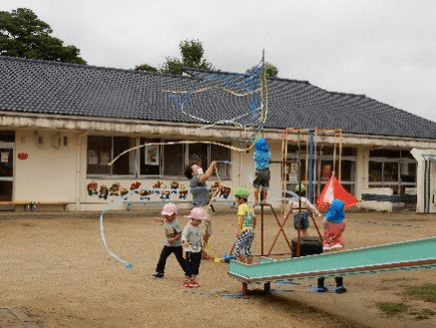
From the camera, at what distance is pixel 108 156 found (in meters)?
23.7

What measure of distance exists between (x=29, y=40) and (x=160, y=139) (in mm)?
27235

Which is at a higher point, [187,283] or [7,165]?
[7,165]

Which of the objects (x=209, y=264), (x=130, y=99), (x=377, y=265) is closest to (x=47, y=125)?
(x=130, y=99)

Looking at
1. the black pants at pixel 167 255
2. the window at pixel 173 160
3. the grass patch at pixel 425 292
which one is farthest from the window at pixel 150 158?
the grass patch at pixel 425 292

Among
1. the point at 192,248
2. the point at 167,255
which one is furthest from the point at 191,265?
the point at 167,255

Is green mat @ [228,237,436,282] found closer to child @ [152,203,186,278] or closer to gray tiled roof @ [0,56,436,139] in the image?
child @ [152,203,186,278]

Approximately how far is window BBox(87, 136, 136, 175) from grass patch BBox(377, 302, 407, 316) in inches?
642

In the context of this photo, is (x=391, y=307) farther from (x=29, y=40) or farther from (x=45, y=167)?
(x=29, y=40)

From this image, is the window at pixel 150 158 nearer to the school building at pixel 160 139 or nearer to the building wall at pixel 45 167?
the school building at pixel 160 139

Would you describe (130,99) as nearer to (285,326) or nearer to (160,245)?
(160,245)

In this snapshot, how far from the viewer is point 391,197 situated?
27.4 m

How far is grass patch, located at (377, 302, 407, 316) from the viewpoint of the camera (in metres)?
8.27

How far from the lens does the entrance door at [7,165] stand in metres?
21.8

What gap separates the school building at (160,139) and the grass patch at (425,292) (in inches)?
318
